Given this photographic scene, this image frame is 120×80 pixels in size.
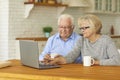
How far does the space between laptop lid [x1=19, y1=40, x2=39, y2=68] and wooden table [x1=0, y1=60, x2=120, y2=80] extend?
2.2 inches

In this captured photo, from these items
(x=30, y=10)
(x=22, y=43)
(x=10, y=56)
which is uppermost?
(x=30, y=10)

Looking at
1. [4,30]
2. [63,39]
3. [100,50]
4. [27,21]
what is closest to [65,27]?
[63,39]

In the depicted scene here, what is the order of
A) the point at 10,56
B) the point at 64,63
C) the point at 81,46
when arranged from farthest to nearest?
the point at 10,56
the point at 81,46
the point at 64,63

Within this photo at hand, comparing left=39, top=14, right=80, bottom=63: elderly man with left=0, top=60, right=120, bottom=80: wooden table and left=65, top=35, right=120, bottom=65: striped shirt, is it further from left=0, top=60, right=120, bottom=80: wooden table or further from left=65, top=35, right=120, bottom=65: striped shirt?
left=0, top=60, right=120, bottom=80: wooden table

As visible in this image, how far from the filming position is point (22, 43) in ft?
9.74

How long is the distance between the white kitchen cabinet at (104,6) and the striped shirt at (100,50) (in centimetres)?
392

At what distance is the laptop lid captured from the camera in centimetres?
274

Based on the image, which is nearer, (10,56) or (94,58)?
(94,58)

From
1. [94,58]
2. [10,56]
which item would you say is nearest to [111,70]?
[94,58]

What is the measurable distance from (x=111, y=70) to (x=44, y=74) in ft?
1.97

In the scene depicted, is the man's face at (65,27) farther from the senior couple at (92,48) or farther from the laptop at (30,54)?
the laptop at (30,54)

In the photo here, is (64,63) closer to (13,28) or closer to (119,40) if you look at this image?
(13,28)

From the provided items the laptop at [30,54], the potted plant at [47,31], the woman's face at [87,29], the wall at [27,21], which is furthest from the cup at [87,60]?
the potted plant at [47,31]

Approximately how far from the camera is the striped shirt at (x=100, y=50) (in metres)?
3.14
